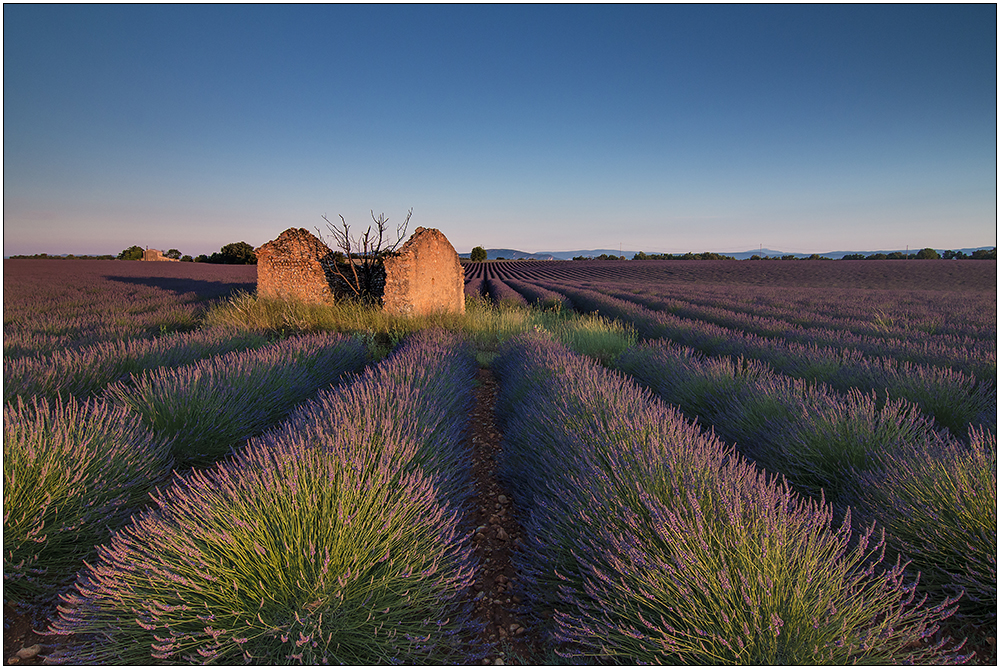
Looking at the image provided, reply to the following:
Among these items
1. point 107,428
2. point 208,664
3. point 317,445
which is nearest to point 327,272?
point 107,428

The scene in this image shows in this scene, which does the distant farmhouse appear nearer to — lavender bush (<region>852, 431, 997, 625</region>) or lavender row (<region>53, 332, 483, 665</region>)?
lavender row (<region>53, 332, 483, 665</region>)

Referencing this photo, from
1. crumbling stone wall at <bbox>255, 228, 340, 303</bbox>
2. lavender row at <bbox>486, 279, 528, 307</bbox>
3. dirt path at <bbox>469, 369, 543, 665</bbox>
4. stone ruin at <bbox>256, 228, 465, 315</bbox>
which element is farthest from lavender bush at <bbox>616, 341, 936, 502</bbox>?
lavender row at <bbox>486, 279, 528, 307</bbox>

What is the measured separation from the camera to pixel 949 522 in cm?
168

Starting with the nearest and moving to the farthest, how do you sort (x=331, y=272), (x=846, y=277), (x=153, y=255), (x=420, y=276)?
(x=420, y=276), (x=331, y=272), (x=846, y=277), (x=153, y=255)

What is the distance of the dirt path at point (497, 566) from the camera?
5.12 feet

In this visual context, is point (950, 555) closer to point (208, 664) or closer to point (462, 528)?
point (462, 528)

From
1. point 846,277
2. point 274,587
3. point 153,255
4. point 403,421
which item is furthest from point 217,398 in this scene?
point 153,255

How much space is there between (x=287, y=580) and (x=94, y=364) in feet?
14.6

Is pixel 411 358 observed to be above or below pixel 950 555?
above

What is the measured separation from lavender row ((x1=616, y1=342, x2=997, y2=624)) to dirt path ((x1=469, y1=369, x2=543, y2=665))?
1468 mm

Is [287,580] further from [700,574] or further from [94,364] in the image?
[94,364]

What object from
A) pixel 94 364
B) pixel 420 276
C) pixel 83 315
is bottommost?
pixel 94 364

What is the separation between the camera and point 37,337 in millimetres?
5324

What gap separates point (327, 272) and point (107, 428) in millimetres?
7473
